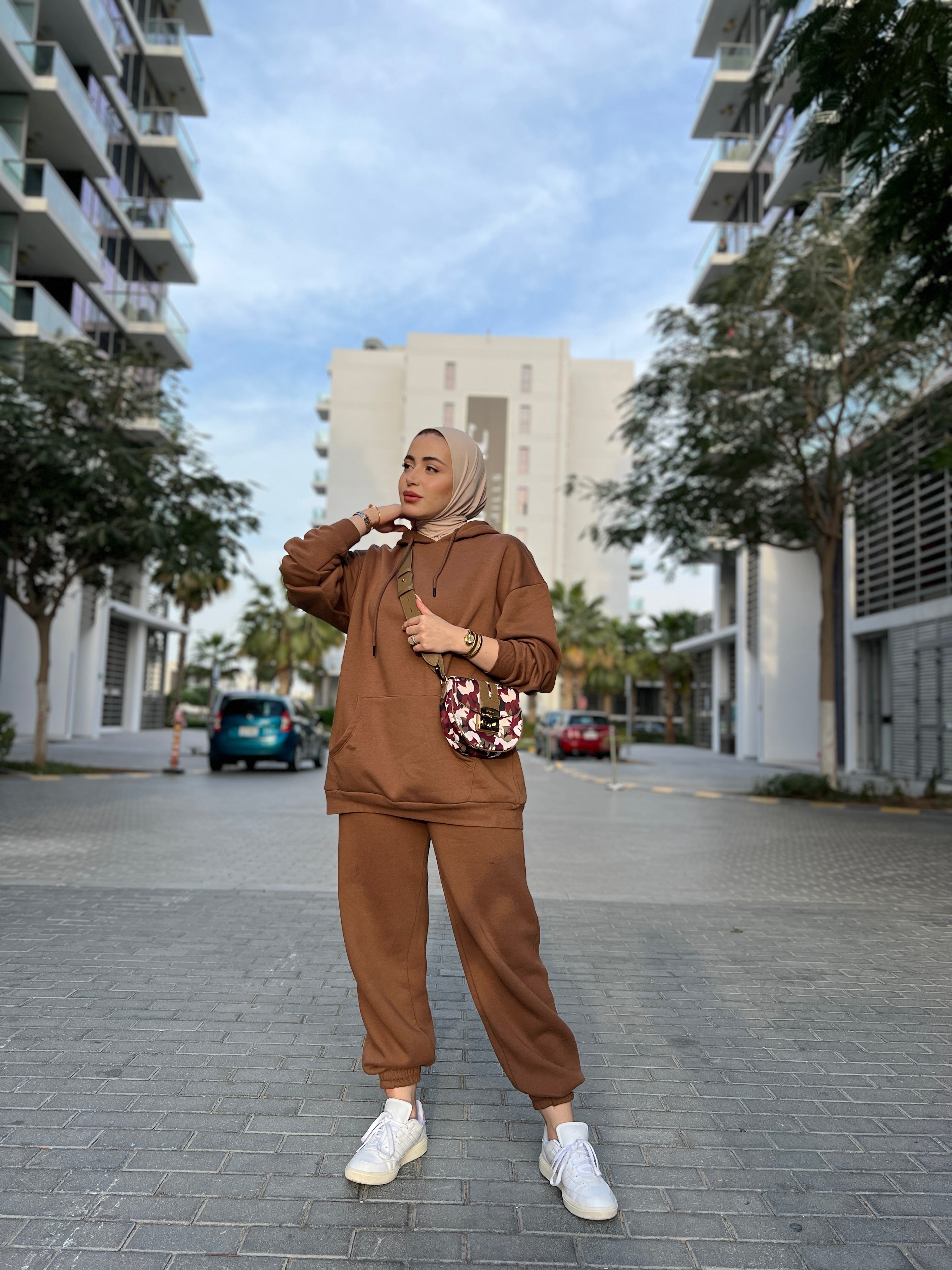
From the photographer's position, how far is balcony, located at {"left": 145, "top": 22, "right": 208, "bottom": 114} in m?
33.3

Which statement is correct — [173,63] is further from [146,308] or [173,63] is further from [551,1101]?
[551,1101]

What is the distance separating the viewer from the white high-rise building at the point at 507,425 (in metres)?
73.7

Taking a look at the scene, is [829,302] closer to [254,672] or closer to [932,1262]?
[932,1262]

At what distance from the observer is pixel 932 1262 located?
2.24 m

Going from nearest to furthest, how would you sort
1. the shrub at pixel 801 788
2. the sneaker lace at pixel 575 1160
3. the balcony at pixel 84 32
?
the sneaker lace at pixel 575 1160
the shrub at pixel 801 788
the balcony at pixel 84 32

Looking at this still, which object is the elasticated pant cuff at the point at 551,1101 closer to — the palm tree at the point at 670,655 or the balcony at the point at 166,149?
the balcony at the point at 166,149

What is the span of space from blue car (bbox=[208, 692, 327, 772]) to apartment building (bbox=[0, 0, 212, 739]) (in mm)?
3231

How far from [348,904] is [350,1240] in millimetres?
739

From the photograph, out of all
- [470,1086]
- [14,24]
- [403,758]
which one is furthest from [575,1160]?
[14,24]

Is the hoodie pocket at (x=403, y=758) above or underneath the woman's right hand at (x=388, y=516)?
underneath

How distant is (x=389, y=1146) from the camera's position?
2562 millimetres

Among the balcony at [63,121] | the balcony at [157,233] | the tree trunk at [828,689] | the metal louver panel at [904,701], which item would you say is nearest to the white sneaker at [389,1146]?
the tree trunk at [828,689]

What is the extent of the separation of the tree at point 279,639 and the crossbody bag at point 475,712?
46.6 meters

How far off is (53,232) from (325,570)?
83.9 feet
